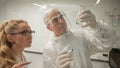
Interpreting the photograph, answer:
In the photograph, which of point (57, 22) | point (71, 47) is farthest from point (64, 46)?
point (57, 22)

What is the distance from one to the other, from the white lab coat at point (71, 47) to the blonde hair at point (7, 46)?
30 centimetres

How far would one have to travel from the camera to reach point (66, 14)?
1564 mm

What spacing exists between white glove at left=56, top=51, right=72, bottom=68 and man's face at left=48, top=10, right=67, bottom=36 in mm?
180

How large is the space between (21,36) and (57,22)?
31 centimetres

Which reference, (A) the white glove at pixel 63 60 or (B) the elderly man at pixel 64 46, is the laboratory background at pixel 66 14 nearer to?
(B) the elderly man at pixel 64 46

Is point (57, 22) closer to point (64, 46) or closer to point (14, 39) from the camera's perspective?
point (64, 46)

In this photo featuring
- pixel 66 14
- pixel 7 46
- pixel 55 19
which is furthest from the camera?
pixel 66 14

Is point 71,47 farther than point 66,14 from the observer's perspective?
No

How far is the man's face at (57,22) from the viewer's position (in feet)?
4.55

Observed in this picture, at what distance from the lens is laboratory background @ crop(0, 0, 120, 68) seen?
4.88ft

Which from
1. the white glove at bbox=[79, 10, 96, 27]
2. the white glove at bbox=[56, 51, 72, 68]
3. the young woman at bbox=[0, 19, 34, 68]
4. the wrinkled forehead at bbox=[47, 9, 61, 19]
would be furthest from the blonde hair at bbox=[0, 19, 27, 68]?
the white glove at bbox=[79, 10, 96, 27]

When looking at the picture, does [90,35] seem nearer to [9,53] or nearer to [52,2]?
[52,2]

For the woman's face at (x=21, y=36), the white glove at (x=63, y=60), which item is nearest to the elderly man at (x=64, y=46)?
the white glove at (x=63, y=60)

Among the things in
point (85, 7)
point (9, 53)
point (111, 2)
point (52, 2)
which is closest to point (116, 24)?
point (111, 2)
